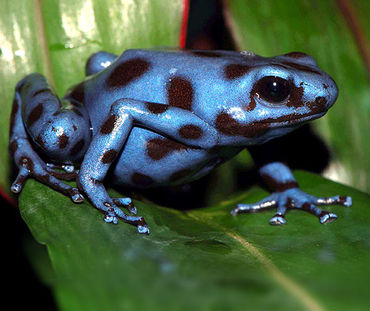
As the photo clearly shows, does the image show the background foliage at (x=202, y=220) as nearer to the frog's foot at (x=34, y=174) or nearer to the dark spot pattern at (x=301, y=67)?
the frog's foot at (x=34, y=174)

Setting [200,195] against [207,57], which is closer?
[207,57]

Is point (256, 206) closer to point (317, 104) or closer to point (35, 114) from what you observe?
point (317, 104)

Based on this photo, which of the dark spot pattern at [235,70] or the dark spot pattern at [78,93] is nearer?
the dark spot pattern at [235,70]

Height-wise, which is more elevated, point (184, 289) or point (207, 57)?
point (207, 57)

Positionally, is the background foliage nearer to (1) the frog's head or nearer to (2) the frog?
(2) the frog

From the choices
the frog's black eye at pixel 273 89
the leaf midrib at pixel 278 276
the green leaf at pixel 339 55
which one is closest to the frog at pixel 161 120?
the frog's black eye at pixel 273 89

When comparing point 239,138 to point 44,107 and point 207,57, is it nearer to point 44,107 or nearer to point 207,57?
point 207,57

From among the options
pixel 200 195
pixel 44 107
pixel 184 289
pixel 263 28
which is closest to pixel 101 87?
pixel 44 107
